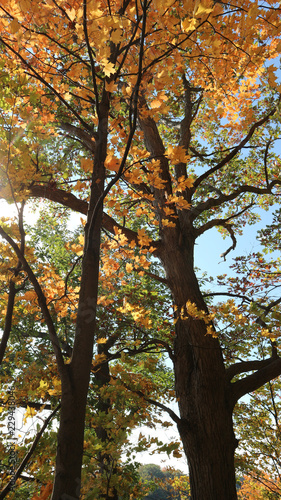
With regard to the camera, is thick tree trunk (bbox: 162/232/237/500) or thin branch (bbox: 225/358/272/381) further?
thin branch (bbox: 225/358/272/381)

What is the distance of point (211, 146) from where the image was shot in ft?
26.9

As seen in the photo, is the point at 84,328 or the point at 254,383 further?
the point at 254,383

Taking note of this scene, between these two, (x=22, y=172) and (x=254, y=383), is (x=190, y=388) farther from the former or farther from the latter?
(x=22, y=172)

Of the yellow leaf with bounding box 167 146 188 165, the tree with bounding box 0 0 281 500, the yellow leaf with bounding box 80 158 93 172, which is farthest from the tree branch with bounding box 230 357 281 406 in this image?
the yellow leaf with bounding box 80 158 93 172

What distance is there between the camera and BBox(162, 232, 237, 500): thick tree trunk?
9.22 ft

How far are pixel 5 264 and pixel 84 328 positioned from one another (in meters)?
1.07

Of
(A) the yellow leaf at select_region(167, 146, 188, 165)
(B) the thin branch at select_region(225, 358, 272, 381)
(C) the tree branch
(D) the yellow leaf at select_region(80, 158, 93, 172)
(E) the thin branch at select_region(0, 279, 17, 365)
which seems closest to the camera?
(E) the thin branch at select_region(0, 279, 17, 365)

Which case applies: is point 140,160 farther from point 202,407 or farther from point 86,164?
point 202,407

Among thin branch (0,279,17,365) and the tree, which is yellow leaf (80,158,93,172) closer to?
the tree

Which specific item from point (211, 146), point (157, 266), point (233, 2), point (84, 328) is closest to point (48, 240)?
point (157, 266)

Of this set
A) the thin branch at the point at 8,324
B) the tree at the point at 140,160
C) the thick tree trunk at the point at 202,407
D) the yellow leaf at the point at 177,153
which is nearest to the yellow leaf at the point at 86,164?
the tree at the point at 140,160

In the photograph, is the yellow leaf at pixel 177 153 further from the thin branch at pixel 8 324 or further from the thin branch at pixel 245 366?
the thin branch at pixel 245 366

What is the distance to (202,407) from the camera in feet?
10.2

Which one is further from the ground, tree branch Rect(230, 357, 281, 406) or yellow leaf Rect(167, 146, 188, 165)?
yellow leaf Rect(167, 146, 188, 165)
